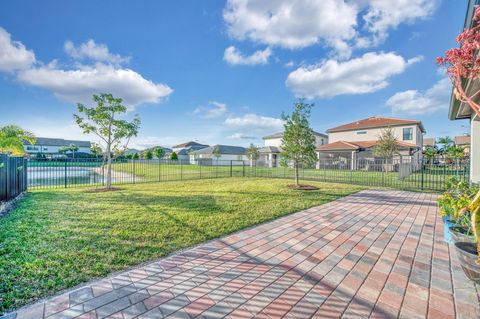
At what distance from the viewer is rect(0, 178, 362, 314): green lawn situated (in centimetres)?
231

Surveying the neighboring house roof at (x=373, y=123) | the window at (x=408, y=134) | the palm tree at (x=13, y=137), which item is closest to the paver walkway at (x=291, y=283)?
the palm tree at (x=13, y=137)

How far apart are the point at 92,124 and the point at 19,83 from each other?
5.65 meters

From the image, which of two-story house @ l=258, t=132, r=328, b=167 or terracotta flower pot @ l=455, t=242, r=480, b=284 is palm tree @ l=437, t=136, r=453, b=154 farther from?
terracotta flower pot @ l=455, t=242, r=480, b=284

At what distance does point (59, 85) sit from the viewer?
35.1ft

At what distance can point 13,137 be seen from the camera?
5820 millimetres

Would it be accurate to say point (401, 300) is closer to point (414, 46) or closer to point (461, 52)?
point (461, 52)

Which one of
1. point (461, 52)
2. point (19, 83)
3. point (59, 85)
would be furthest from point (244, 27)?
point (19, 83)

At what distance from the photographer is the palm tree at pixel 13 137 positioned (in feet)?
18.5

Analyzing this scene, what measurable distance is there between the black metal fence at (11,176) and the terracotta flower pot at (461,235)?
32.3ft

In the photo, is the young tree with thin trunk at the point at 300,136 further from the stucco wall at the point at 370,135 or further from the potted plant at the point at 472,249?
the stucco wall at the point at 370,135

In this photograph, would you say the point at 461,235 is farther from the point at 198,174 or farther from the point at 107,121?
the point at 198,174

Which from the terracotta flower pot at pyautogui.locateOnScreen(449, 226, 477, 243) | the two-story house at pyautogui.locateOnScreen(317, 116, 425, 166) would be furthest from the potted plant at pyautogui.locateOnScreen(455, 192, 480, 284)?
the two-story house at pyautogui.locateOnScreen(317, 116, 425, 166)

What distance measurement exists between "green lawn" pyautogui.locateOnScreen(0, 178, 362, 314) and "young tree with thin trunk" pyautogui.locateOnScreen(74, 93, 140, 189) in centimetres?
322

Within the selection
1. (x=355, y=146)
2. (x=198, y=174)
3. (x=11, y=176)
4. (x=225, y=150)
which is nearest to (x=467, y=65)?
(x=11, y=176)
